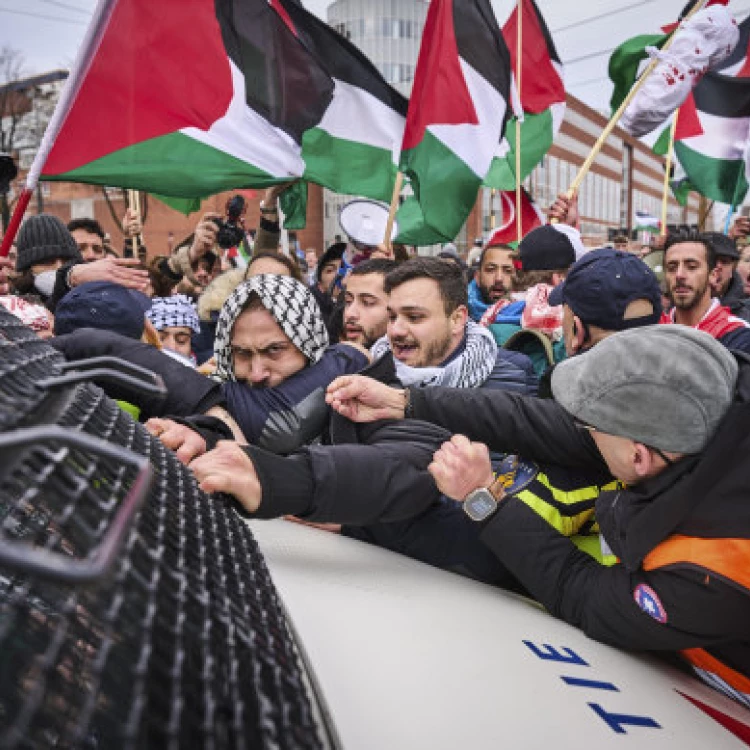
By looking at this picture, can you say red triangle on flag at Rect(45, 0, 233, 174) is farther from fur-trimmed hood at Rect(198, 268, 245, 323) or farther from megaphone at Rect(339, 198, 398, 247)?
megaphone at Rect(339, 198, 398, 247)

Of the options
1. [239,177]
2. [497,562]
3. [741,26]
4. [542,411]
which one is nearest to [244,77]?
[239,177]

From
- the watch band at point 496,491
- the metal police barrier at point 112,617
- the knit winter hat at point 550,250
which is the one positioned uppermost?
the knit winter hat at point 550,250

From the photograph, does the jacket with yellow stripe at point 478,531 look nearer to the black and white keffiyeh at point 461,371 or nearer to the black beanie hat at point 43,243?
the black and white keffiyeh at point 461,371

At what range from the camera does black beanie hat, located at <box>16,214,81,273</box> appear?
4.35 metres

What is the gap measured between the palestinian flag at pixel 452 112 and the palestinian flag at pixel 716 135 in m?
3.75

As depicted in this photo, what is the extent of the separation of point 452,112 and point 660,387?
427 centimetres

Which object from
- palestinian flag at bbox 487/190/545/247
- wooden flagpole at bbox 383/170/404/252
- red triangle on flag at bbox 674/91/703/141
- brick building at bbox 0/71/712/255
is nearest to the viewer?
wooden flagpole at bbox 383/170/404/252

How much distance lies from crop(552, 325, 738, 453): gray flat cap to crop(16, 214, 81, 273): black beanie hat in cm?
361

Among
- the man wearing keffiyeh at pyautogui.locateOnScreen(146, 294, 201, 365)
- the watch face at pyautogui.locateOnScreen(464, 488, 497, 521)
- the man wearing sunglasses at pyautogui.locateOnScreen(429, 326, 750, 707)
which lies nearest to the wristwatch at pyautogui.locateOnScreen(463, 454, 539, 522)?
the watch face at pyautogui.locateOnScreen(464, 488, 497, 521)

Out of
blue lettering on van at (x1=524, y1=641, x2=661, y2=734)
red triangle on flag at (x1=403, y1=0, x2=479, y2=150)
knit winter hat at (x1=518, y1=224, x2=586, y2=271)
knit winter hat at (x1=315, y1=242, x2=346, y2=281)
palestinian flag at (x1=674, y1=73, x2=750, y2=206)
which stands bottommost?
blue lettering on van at (x1=524, y1=641, x2=661, y2=734)

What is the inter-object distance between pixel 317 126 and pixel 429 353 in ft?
8.24

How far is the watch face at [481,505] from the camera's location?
194 cm

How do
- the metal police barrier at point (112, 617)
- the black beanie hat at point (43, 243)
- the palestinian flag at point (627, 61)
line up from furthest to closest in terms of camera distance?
the palestinian flag at point (627, 61), the black beanie hat at point (43, 243), the metal police barrier at point (112, 617)

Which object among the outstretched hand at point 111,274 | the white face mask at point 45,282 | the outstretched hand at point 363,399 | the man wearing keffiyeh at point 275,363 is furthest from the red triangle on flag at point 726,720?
the white face mask at point 45,282
